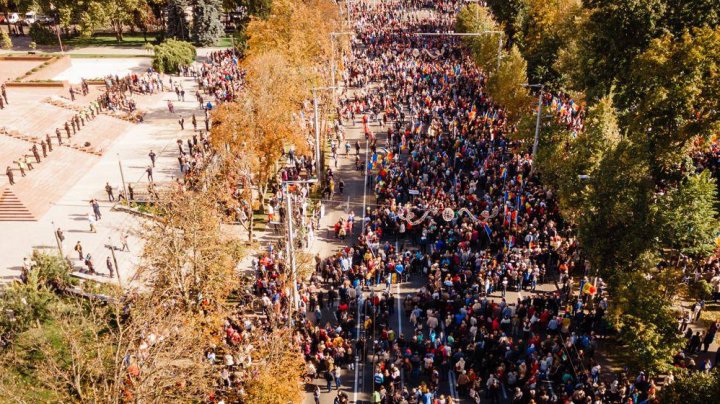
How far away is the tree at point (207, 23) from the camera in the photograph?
7019 cm

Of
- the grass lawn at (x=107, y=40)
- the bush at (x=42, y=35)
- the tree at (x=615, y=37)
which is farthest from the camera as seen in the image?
the grass lawn at (x=107, y=40)

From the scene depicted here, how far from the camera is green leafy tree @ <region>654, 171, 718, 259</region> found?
21.1 metres

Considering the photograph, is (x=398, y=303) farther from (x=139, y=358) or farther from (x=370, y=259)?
(x=139, y=358)

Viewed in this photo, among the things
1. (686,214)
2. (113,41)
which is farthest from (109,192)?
(113,41)

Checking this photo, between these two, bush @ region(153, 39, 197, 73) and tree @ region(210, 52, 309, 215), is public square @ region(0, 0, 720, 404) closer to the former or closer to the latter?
tree @ region(210, 52, 309, 215)

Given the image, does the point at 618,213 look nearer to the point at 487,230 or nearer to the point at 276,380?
the point at 487,230

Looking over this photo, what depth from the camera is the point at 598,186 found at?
21.9m

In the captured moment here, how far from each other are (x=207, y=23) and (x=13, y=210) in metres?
44.4

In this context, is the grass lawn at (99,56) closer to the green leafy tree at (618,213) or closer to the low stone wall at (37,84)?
the low stone wall at (37,84)

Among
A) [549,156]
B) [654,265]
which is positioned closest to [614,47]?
[549,156]

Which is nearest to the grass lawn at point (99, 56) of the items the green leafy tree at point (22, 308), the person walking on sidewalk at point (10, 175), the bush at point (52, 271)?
the person walking on sidewalk at point (10, 175)

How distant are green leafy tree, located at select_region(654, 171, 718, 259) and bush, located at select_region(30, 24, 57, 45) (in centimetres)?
7183

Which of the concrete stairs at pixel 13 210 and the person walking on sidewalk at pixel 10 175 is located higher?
the person walking on sidewalk at pixel 10 175

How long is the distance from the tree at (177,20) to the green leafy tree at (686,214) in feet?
196
